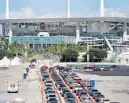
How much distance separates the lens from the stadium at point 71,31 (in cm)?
15388

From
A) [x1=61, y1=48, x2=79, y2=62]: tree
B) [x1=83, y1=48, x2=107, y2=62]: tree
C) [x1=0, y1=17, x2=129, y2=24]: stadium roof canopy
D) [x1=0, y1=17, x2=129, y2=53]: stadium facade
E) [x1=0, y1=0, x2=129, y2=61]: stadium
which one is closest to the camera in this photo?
[x1=83, y1=48, x2=107, y2=62]: tree

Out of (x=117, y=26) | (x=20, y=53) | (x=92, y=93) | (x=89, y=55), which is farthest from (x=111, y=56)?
(x=92, y=93)

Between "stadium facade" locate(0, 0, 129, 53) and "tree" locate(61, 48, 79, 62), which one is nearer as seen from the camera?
"tree" locate(61, 48, 79, 62)

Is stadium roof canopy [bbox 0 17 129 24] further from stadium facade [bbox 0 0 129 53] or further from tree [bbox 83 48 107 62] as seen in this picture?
tree [bbox 83 48 107 62]

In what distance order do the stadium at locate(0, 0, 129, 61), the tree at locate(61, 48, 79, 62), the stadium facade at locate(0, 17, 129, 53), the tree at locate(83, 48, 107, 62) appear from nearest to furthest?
the tree at locate(83, 48, 107, 62) < the tree at locate(61, 48, 79, 62) < the stadium at locate(0, 0, 129, 61) < the stadium facade at locate(0, 17, 129, 53)

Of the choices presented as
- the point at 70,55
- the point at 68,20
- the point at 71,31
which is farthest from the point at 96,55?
the point at 71,31

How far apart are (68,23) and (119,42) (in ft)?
67.0

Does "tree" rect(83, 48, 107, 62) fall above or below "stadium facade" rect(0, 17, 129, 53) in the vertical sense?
below

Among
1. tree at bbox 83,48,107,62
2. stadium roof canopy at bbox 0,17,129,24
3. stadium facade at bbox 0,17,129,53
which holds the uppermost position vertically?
stadium roof canopy at bbox 0,17,129,24

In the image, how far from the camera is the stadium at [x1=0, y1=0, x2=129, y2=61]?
153875 mm

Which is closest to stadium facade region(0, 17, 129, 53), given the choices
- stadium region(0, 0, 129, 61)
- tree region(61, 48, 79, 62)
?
stadium region(0, 0, 129, 61)

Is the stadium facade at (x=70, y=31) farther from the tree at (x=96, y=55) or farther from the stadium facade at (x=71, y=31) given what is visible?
the tree at (x=96, y=55)

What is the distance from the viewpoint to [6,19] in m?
161

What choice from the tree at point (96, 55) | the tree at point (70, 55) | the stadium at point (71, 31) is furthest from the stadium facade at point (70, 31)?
the tree at point (70, 55)
